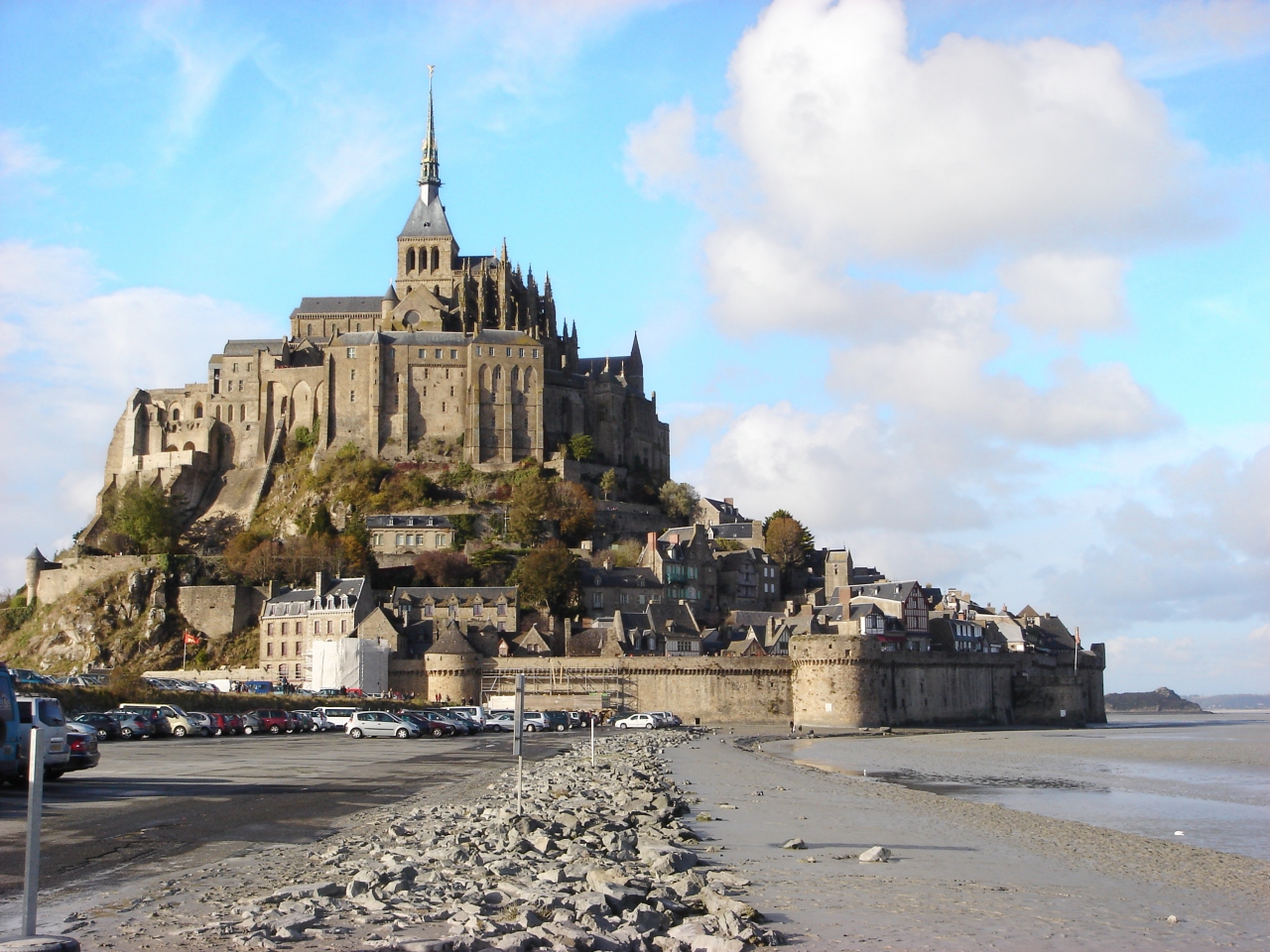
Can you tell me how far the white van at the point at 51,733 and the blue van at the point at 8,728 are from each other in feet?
0.68

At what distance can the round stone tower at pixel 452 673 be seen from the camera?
7212 centimetres

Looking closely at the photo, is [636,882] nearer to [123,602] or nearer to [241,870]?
[241,870]

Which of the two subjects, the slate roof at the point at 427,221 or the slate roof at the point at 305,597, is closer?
the slate roof at the point at 305,597

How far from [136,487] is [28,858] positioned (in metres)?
91.9

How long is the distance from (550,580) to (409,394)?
87.2 ft

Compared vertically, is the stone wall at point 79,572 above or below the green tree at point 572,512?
below

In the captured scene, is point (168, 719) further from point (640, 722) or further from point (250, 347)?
point (250, 347)

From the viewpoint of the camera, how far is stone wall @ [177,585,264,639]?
81000 mm

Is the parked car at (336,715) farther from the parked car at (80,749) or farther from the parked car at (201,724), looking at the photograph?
the parked car at (80,749)

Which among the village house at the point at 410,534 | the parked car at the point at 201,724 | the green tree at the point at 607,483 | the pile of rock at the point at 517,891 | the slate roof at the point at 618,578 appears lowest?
the parked car at the point at 201,724

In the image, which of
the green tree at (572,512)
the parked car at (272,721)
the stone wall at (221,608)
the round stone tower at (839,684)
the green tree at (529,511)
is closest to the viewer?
the parked car at (272,721)

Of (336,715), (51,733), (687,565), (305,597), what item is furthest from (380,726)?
(687,565)

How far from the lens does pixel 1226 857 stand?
1936cm

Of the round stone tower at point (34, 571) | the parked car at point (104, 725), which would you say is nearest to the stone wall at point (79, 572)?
the round stone tower at point (34, 571)
